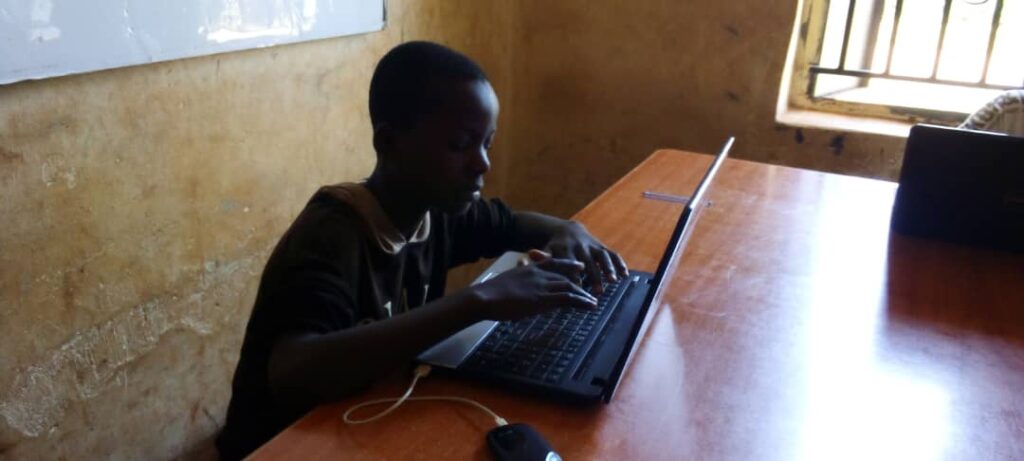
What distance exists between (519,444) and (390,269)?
44 centimetres

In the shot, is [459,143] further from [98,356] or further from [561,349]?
[98,356]

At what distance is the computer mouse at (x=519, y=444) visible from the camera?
0.80 meters

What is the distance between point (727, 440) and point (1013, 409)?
0.37m

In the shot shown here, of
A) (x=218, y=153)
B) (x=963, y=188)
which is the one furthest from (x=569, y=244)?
(x=218, y=153)

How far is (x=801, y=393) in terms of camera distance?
975 mm

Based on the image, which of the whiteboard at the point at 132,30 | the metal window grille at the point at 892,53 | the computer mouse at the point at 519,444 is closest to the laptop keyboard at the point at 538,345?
the computer mouse at the point at 519,444

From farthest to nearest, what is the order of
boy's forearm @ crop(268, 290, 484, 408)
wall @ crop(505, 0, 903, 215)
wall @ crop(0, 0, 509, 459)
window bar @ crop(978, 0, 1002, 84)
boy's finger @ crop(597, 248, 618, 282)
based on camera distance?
1. wall @ crop(505, 0, 903, 215)
2. window bar @ crop(978, 0, 1002, 84)
3. wall @ crop(0, 0, 509, 459)
4. boy's finger @ crop(597, 248, 618, 282)
5. boy's forearm @ crop(268, 290, 484, 408)

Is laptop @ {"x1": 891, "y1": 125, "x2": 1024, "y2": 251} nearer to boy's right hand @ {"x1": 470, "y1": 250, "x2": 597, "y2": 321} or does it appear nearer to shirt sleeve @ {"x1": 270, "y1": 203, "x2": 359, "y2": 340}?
boy's right hand @ {"x1": 470, "y1": 250, "x2": 597, "y2": 321}

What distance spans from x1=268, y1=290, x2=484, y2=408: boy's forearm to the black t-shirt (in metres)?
0.05

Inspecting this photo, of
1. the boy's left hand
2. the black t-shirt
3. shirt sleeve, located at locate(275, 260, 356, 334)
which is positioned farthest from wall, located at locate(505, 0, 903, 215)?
shirt sleeve, located at locate(275, 260, 356, 334)

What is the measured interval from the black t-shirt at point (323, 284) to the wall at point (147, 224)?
20.4 inches

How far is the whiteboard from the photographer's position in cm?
128

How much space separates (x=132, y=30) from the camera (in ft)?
4.77

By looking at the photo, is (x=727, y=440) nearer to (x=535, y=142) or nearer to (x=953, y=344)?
(x=953, y=344)
